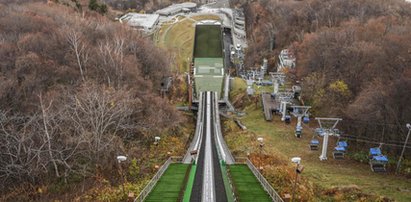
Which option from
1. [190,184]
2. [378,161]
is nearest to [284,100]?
[378,161]

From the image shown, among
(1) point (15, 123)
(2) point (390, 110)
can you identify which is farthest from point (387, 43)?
(1) point (15, 123)

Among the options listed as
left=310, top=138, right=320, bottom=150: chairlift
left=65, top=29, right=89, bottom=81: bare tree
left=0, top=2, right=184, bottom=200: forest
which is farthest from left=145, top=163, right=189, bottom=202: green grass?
left=65, top=29, right=89, bottom=81: bare tree

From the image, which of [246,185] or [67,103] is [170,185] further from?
[67,103]

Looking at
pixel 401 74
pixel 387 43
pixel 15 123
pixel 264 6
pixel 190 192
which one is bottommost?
pixel 190 192

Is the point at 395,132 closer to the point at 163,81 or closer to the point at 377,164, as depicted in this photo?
the point at 377,164

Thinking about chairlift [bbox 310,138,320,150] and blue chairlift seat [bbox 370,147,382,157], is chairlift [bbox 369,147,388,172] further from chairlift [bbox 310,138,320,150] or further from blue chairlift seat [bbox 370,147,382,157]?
chairlift [bbox 310,138,320,150]

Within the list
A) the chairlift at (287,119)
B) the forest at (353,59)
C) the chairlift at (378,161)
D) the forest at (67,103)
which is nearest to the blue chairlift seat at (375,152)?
the chairlift at (378,161)

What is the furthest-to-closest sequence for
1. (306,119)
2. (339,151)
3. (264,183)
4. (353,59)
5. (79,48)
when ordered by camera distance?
(353,59), (79,48), (306,119), (339,151), (264,183)
